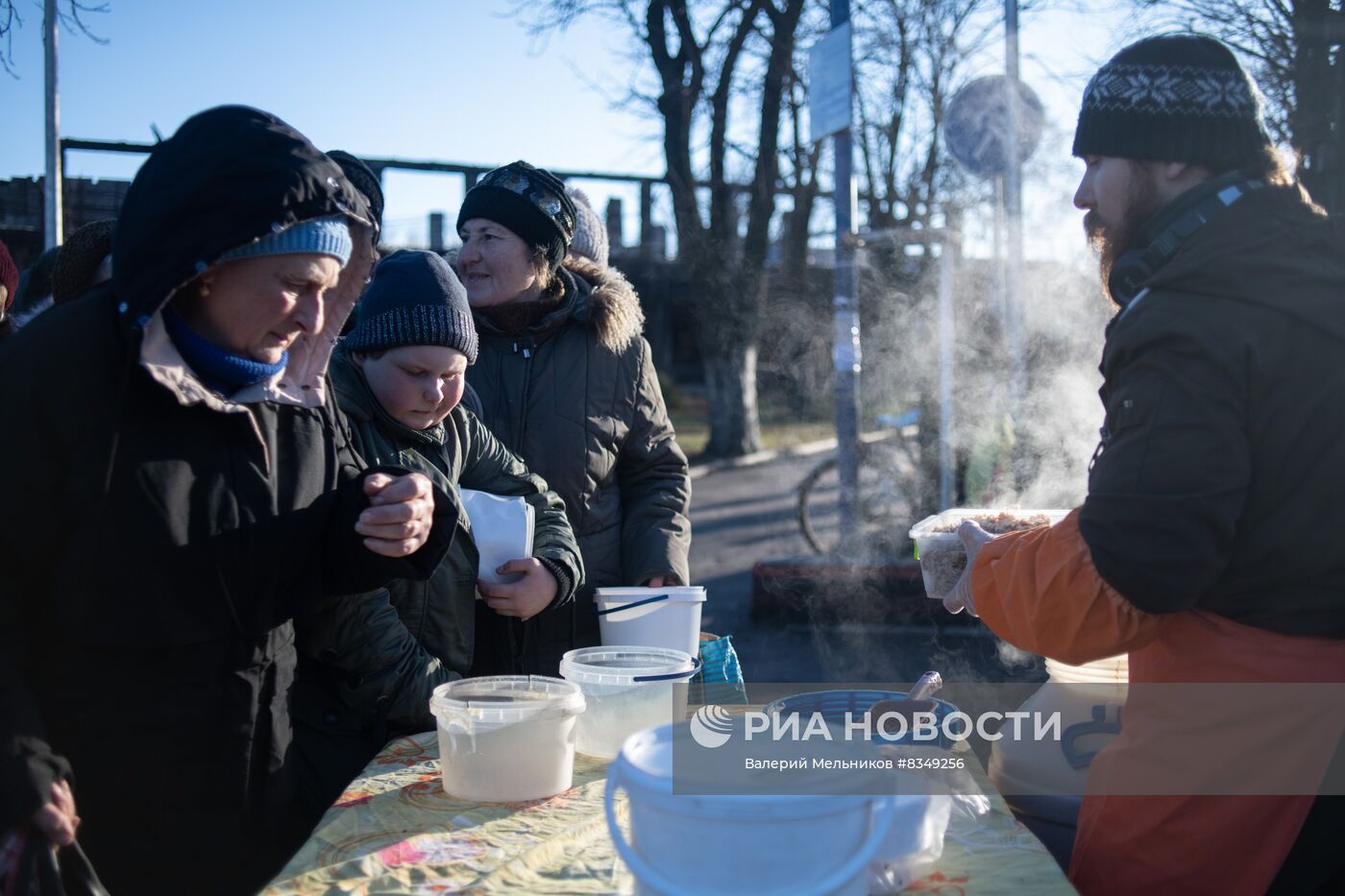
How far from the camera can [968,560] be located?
80.9 inches

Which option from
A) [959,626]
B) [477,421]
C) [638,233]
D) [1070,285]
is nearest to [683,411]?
[638,233]

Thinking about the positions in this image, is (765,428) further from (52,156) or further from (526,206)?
(526,206)

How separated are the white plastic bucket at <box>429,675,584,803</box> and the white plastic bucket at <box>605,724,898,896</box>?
521mm

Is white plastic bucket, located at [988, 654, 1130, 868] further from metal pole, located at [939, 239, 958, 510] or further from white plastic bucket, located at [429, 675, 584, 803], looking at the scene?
metal pole, located at [939, 239, 958, 510]

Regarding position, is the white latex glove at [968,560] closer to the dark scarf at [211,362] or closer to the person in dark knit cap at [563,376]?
the person in dark knit cap at [563,376]

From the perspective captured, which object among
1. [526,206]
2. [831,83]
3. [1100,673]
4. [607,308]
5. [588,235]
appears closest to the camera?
[1100,673]

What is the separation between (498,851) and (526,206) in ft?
6.58

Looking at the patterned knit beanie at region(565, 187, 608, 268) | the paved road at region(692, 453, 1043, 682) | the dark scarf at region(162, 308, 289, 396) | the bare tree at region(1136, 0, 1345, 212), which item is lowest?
the paved road at region(692, 453, 1043, 682)

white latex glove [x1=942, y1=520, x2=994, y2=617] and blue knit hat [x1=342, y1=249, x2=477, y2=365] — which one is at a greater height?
blue knit hat [x1=342, y1=249, x2=477, y2=365]

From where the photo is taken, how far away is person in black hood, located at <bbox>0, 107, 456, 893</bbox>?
161cm

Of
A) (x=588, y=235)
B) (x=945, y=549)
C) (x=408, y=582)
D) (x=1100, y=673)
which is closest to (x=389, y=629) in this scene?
(x=408, y=582)

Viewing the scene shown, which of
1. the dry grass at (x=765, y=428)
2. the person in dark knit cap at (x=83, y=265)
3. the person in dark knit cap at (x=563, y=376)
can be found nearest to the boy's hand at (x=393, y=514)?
the person in dark knit cap at (x=563, y=376)

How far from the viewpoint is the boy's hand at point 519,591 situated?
2.44 meters

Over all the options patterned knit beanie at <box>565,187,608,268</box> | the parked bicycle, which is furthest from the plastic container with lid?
the parked bicycle
